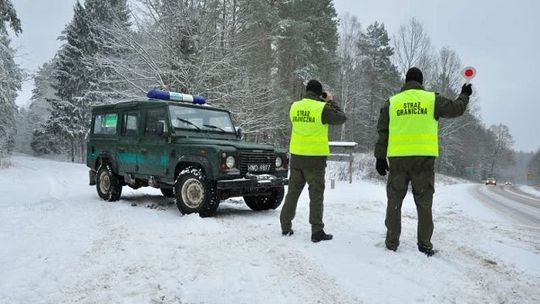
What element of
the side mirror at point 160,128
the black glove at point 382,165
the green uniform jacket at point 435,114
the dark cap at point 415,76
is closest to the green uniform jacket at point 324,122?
the green uniform jacket at point 435,114

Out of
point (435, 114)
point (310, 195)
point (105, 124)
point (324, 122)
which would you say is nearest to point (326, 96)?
point (324, 122)

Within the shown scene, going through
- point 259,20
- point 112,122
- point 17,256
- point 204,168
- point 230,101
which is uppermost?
point 259,20

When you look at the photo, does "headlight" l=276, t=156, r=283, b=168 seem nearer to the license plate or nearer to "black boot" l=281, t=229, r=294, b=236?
the license plate

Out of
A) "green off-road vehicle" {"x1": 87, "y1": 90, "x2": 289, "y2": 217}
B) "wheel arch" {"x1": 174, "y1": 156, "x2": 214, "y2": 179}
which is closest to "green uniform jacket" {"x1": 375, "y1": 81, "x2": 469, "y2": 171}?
"green off-road vehicle" {"x1": 87, "y1": 90, "x2": 289, "y2": 217}

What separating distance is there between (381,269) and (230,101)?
51.6 ft

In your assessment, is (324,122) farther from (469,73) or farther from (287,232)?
(469,73)

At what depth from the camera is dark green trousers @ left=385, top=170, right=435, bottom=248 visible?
538 centimetres

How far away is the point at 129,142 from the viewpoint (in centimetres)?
965

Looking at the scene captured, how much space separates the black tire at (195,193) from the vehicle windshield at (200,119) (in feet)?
3.81

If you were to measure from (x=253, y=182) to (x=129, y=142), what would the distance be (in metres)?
3.25

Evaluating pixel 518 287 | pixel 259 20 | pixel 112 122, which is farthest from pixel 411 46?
pixel 518 287

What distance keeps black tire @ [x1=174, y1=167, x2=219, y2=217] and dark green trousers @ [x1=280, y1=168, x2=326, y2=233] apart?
163 cm

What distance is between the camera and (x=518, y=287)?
180 inches

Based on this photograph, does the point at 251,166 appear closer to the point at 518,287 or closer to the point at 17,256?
the point at 17,256
